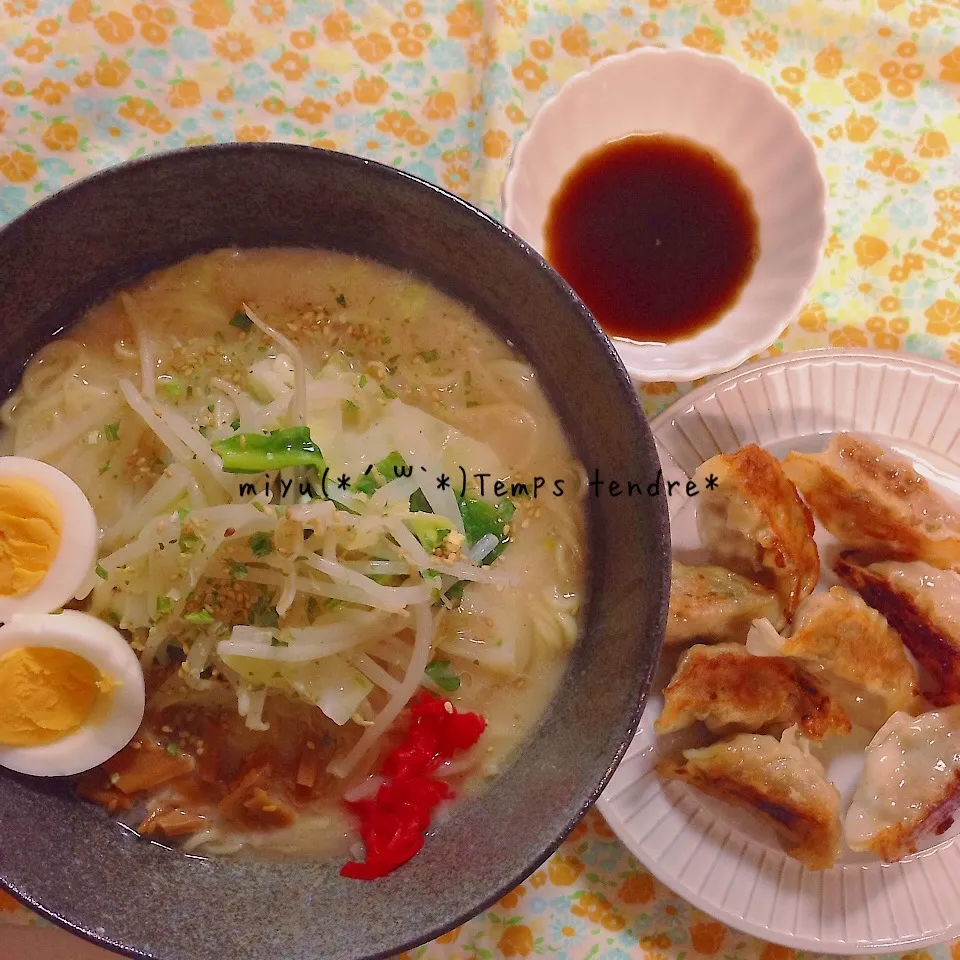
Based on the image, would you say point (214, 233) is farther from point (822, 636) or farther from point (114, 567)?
point (822, 636)

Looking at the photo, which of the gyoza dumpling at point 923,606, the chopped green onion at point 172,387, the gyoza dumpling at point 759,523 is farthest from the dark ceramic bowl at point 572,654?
the gyoza dumpling at point 923,606

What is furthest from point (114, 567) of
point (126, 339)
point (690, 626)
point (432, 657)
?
point (690, 626)

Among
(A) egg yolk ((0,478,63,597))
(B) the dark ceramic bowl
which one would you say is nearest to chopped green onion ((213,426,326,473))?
(A) egg yolk ((0,478,63,597))

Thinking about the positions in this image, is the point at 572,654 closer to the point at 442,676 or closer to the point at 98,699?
the point at 442,676

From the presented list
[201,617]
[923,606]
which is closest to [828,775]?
[923,606]

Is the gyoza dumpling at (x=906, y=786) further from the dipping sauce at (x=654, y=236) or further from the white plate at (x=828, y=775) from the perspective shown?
the dipping sauce at (x=654, y=236)

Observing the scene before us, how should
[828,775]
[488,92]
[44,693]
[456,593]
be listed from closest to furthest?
1. [44,693]
2. [456,593]
3. [828,775]
4. [488,92]

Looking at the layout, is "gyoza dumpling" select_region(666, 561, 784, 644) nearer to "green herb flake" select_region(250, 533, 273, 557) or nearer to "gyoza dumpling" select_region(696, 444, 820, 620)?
"gyoza dumpling" select_region(696, 444, 820, 620)
